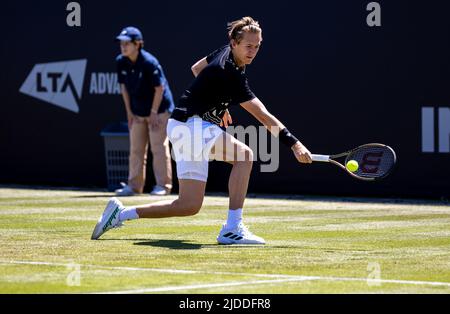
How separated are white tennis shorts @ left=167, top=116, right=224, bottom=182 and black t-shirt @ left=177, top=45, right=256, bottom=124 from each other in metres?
0.10

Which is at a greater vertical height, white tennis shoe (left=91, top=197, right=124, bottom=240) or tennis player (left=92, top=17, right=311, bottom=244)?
tennis player (left=92, top=17, right=311, bottom=244)

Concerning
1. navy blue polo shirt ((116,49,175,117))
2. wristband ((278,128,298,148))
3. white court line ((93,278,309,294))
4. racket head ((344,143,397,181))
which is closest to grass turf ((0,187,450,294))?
white court line ((93,278,309,294))

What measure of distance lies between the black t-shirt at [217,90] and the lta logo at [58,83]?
8482mm

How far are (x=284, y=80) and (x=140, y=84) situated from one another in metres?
2.02

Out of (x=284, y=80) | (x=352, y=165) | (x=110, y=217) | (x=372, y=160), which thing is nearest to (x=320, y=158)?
(x=352, y=165)

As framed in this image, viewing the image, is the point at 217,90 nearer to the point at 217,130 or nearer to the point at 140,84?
the point at 217,130

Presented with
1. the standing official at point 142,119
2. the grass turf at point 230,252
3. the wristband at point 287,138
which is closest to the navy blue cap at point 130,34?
the standing official at point 142,119

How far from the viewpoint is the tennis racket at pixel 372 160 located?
349 inches

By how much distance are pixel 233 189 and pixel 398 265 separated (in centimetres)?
181

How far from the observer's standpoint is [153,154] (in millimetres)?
15922

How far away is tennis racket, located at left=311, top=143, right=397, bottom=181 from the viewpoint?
8859 millimetres

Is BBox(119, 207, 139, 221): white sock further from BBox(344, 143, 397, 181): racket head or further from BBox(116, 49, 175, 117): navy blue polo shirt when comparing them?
BBox(116, 49, 175, 117): navy blue polo shirt
